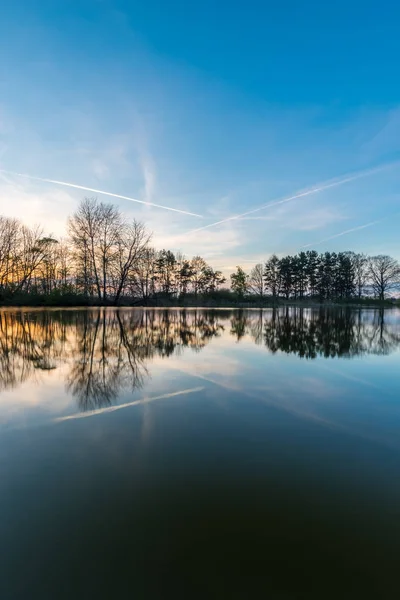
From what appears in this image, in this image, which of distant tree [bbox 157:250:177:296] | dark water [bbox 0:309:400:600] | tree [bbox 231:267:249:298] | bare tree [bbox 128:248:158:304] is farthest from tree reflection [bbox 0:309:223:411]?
tree [bbox 231:267:249:298]

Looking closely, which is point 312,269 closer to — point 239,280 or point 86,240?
point 239,280

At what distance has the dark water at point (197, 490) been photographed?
1.45m

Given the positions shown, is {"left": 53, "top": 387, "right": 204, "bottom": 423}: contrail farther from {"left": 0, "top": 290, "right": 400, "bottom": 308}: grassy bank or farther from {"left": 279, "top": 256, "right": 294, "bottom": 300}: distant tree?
{"left": 279, "top": 256, "right": 294, "bottom": 300}: distant tree

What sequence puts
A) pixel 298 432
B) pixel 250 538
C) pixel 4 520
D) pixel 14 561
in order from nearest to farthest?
pixel 14 561
pixel 250 538
pixel 4 520
pixel 298 432

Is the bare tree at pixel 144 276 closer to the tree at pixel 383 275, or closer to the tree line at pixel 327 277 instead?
the tree line at pixel 327 277

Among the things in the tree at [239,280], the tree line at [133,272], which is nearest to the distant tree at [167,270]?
the tree line at [133,272]

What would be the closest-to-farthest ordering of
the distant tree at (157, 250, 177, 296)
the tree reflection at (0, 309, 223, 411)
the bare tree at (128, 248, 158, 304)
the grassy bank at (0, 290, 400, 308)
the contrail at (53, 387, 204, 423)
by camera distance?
1. the contrail at (53, 387, 204, 423)
2. the tree reflection at (0, 309, 223, 411)
3. the grassy bank at (0, 290, 400, 308)
4. the bare tree at (128, 248, 158, 304)
5. the distant tree at (157, 250, 177, 296)

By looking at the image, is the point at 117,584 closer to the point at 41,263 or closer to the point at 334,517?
the point at 334,517

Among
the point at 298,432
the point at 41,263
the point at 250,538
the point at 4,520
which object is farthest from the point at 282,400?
the point at 41,263

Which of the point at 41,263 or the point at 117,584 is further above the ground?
the point at 41,263

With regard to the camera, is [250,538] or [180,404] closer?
[250,538]

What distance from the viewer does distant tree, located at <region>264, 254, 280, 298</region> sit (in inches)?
2660

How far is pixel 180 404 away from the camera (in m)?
3.91

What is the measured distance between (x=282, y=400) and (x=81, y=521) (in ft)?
9.72
